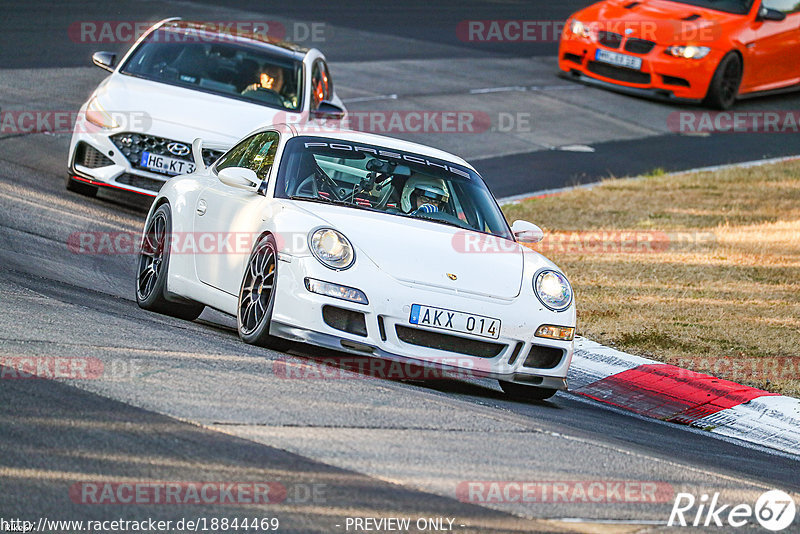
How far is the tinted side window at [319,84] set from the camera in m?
13.6

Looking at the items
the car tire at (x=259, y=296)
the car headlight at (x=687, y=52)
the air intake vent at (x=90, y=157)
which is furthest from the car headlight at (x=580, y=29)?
the car tire at (x=259, y=296)

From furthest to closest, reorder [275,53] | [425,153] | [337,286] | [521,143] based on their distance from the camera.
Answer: [521,143], [275,53], [425,153], [337,286]

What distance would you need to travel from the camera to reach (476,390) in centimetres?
809

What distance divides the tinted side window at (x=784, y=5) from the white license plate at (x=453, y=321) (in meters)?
15.7

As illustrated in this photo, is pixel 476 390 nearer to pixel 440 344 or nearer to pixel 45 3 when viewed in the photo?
pixel 440 344

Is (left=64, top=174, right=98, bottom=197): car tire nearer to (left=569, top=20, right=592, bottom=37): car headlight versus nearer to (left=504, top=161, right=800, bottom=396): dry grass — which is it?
(left=504, top=161, right=800, bottom=396): dry grass

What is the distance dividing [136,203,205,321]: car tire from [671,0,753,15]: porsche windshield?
14.3 m

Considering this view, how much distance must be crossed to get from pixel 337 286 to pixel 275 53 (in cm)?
708

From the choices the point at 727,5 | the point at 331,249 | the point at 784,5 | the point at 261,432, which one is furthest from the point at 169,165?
the point at 784,5

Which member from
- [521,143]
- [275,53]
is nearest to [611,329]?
[275,53]

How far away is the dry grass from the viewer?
383 inches
